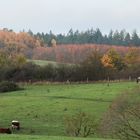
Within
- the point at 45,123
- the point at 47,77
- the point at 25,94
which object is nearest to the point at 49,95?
the point at 25,94

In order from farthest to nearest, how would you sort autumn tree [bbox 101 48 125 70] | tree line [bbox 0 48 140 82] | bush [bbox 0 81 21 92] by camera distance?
autumn tree [bbox 101 48 125 70], tree line [bbox 0 48 140 82], bush [bbox 0 81 21 92]

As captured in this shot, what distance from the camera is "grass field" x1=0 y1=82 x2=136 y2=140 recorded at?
117ft

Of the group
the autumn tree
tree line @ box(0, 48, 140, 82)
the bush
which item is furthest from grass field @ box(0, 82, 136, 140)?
the autumn tree

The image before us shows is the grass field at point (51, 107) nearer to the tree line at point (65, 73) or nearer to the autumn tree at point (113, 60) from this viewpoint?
the tree line at point (65, 73)

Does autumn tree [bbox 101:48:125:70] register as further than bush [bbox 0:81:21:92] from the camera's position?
Yes

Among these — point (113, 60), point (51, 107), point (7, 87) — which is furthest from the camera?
point (113, 60)

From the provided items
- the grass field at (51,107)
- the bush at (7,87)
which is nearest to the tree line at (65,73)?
the bush at (7,87)

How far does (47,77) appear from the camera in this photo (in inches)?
3319

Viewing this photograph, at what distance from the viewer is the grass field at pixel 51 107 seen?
1409 inches

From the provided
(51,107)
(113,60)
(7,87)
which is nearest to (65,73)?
(7,87)

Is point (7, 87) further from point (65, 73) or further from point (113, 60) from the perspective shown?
point (113, 60)

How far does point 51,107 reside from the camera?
1825 inches

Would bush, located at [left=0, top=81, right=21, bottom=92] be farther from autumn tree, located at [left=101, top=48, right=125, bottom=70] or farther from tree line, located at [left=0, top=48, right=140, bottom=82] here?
autumn tree, located at [left=101, top=48, right=125, bottom=70]

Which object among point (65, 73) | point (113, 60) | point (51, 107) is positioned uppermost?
point (113, 60)
